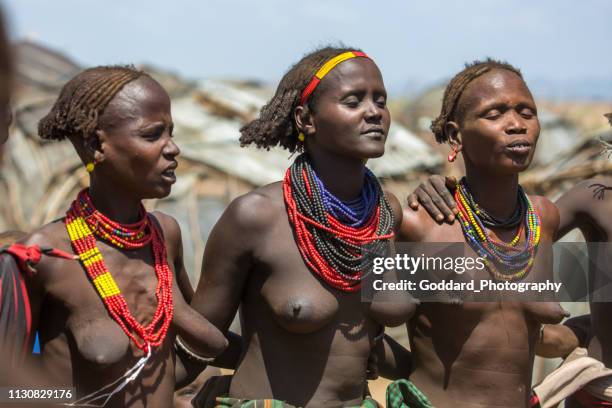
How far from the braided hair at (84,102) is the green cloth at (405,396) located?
5.37 feet

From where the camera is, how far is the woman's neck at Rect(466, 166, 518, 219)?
4.05m

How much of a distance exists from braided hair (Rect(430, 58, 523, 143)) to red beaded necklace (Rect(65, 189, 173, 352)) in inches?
58.9

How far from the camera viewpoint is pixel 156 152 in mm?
3262

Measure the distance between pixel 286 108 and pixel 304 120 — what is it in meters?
0.10

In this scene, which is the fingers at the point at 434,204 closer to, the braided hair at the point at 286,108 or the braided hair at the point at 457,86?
the braided hair at the point at 457,86

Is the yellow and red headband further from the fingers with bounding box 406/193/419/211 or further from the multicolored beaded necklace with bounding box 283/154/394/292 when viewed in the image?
the fingers with bounding box 406/193/419/211

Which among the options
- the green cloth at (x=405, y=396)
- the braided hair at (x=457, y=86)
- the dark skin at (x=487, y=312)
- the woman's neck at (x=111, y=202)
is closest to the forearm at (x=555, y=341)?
the dark skin at (x=487, y=312)

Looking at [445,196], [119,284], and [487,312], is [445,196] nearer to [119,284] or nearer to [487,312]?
[487,312]

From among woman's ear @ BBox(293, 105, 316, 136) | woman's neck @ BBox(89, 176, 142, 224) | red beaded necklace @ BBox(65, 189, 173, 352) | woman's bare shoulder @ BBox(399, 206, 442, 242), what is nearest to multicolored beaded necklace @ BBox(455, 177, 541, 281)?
woman's bare shoulder @ BBox(399, 206, 442, 242)

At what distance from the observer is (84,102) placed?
3240 millimetres

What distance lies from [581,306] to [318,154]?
549 cm

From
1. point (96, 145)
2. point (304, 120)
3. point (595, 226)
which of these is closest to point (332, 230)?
point (304, 120)

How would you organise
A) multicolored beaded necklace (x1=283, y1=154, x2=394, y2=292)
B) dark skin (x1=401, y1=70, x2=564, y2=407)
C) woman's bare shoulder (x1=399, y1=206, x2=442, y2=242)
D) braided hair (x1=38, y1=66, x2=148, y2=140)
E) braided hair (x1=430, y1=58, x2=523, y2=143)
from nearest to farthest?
1. braided hair (x1=38, y1=66, x2=148, y2=140)
2. multicolored beaded necklace (x1=283, y1=154, x2=394, y2=292)
3. dark skin (x1=401, y1=70, x2=564, y2=407)
4. woman's bare shoulder (x1=399, y1=206, x2=442, y2=242)
5. braided hair (x1=430, y1=58, x2=523, y2=143)

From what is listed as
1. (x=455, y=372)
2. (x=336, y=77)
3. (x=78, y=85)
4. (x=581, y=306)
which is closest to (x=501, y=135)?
(x=336, y=77)
